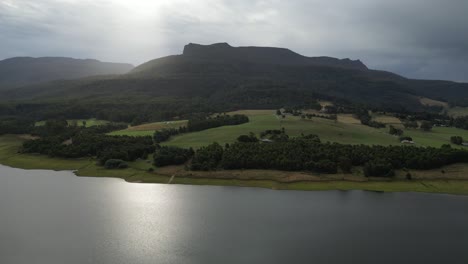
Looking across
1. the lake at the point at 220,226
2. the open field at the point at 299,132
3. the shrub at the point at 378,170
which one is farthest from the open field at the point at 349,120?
the lake at the point at 220,226

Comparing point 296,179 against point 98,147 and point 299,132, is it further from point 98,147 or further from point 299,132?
point 98,147

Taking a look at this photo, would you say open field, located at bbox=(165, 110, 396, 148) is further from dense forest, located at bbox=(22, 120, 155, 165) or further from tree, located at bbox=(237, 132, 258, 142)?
dense forest, located at bbox=(22, 120, 155, 165)

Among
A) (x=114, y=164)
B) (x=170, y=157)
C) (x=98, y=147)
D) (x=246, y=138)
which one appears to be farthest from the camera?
(x=246, y=138)

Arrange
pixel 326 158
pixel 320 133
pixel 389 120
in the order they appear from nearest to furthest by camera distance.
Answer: pixel 326 158 < pixel 320 133 < pixel 389 120

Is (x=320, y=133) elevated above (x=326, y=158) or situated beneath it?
elevated above

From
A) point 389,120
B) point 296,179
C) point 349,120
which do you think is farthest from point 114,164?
point 389,120

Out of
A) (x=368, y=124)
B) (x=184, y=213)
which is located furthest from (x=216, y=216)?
(x=368, y=124)

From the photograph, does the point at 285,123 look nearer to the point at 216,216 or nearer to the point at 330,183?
the point at 330,183

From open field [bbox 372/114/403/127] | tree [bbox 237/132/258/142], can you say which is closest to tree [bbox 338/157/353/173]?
tree [bbox 237/132/258/142]
